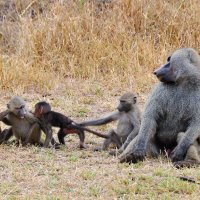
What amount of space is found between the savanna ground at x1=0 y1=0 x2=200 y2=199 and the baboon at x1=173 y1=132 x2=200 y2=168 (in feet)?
0.88

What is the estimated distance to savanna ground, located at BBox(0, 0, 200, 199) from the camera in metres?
9.96

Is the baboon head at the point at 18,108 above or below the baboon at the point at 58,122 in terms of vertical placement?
above

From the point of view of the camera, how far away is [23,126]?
26.6 ft

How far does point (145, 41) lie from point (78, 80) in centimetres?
142

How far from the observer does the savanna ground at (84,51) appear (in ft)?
32.7

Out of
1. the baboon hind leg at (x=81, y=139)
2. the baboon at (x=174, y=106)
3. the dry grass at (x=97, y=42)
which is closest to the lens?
the baboon at (x=174, y=106)

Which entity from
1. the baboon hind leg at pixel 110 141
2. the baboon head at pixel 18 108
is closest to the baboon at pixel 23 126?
the baboon head at pixel 18 108

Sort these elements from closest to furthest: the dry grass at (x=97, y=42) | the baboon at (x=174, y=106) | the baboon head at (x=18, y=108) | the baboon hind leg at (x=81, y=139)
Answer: the baboon at (x=174, y=106) → the baboon head at (x=18, y=108) → the baboon hind leg at (x=81, y=139) → the dry grass at (x=97, y=42)

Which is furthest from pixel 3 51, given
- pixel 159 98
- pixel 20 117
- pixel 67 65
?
pixel 159 98

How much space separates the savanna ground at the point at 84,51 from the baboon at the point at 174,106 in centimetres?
25

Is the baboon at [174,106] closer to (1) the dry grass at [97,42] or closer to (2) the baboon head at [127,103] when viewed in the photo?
(2) the baboon head at [127,103]

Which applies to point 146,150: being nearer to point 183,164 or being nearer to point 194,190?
point 183,164

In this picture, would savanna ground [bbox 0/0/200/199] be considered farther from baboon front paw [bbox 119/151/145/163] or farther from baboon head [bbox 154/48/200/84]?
baboon head [bbox 154/48/200/84]

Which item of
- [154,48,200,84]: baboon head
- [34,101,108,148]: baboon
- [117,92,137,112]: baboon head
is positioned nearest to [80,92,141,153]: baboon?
[117,92,137,112]: baboon head
